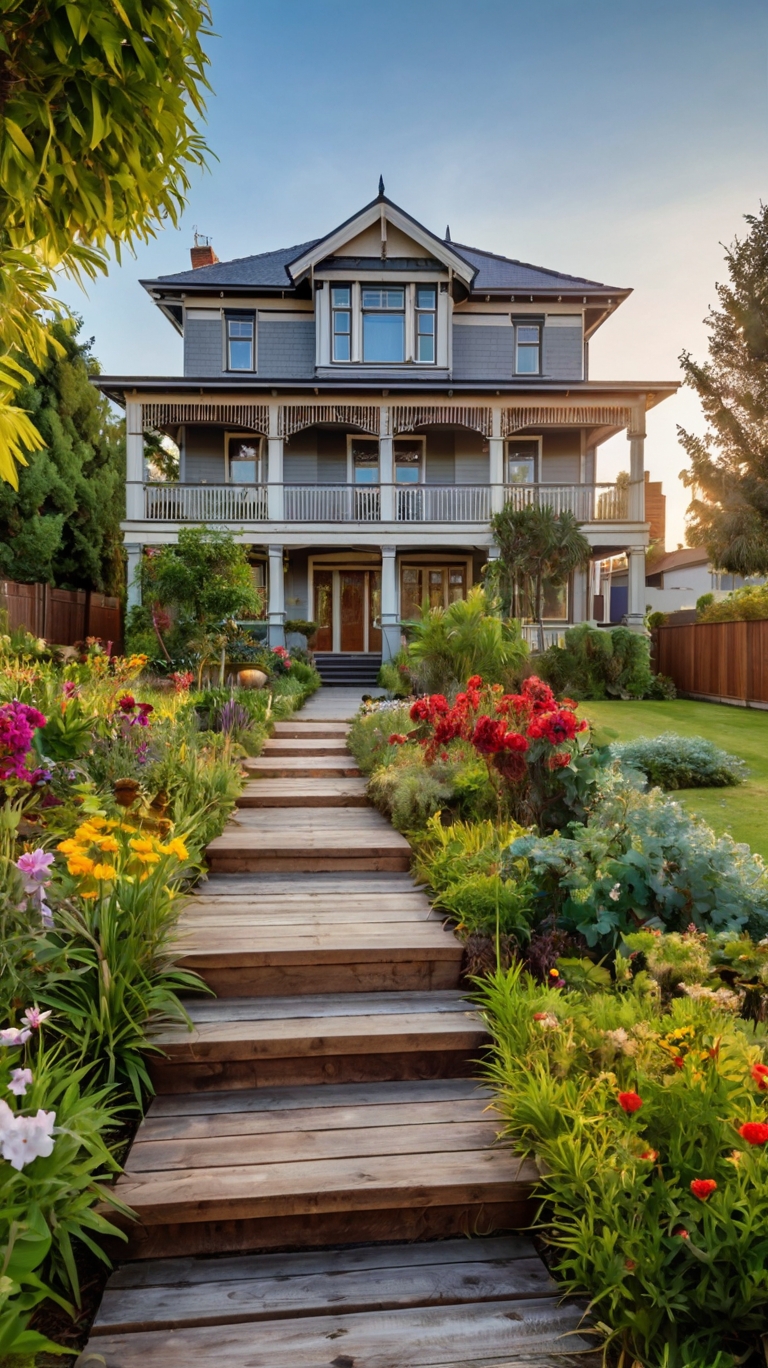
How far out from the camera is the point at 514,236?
65.2ft

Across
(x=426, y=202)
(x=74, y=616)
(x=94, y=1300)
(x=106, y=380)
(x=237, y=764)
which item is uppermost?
(x=426, y=202)

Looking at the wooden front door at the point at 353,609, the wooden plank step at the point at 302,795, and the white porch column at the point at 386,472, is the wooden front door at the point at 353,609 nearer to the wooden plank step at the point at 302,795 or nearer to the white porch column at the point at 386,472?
the white porch column at the point at 386,472

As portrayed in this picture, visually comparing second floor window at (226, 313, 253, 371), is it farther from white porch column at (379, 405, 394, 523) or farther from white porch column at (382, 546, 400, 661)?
white porch column at (382, 546, 400, 661)

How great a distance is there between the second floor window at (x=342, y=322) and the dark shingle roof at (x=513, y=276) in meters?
3.05

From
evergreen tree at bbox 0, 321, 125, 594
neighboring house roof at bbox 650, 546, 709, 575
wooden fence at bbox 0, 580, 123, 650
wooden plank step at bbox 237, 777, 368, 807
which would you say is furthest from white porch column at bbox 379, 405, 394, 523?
neighboring house roof at bbox 650, 546, 709, 575

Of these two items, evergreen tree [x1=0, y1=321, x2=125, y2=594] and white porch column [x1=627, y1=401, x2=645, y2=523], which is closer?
evergreen tree [x1=0, y1=321, x2=125, y2=594]

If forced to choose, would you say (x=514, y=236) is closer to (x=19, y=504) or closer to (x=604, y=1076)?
(x=19, y=504)

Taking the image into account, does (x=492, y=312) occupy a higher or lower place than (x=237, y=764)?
higher

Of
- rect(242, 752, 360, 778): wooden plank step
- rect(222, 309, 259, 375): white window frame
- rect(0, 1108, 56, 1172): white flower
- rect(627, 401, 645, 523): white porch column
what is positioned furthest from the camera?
rect(222, 309, 259, 375): white window frame

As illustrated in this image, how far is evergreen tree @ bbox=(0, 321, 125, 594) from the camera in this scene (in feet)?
54.1

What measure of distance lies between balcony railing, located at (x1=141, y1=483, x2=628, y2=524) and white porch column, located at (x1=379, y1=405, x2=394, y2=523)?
0.02m

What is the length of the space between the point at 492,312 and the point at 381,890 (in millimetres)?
17559

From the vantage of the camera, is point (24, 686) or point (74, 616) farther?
point (74, 616)

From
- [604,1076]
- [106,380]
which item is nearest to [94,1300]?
[604,1076]
